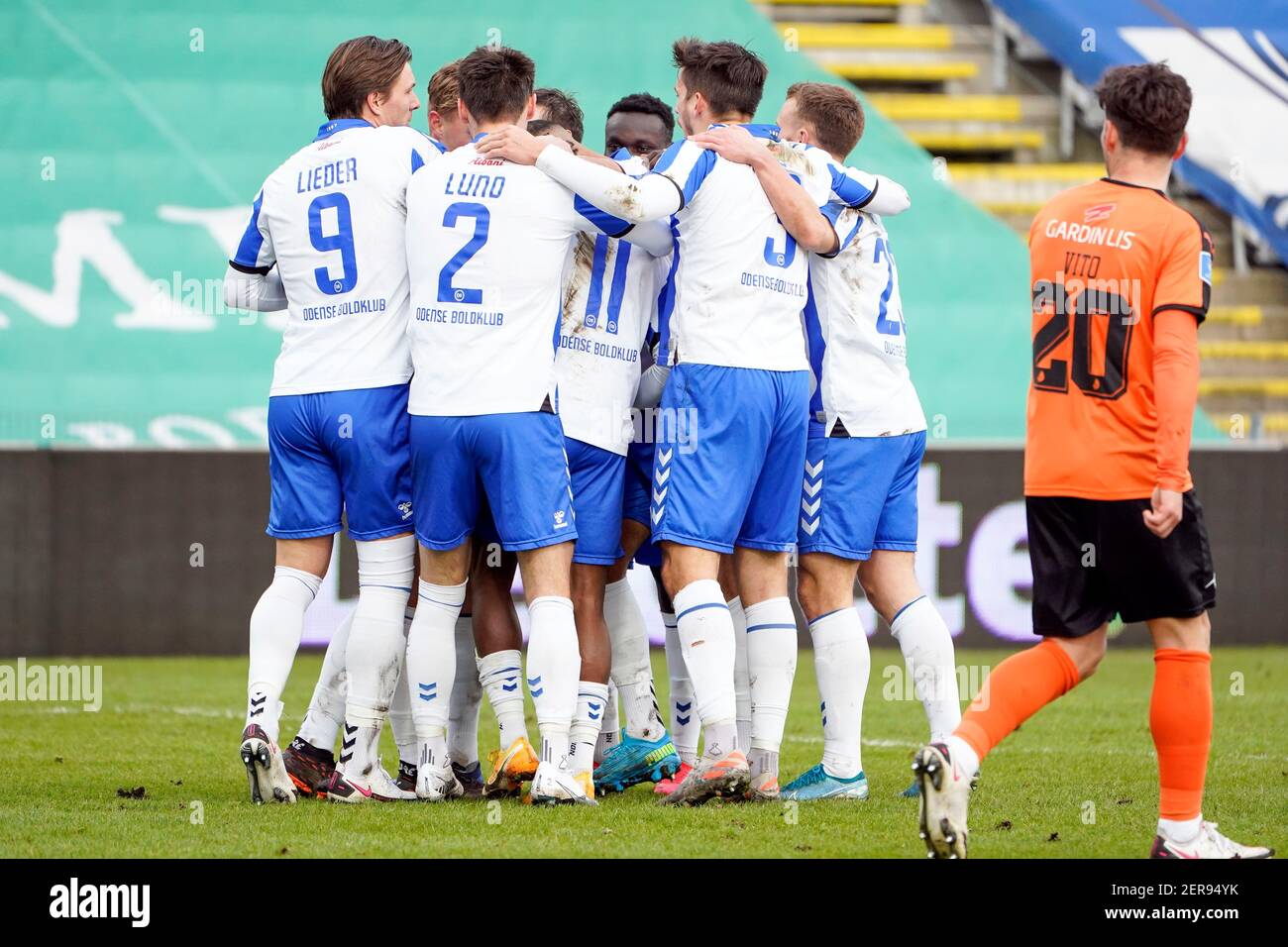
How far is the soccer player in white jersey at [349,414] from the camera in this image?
5.80 metres

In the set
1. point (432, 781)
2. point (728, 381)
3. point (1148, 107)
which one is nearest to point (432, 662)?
point (432, 781)

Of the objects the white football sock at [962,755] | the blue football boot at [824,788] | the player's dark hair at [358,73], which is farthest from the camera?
the player's dark hair at [358,73]

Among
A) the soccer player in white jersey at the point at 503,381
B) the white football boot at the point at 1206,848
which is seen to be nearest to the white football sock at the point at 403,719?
the soccer player in white jersey at the point at 503,381

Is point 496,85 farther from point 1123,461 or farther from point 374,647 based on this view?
point 1123,461

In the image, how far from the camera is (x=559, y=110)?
21.0ft

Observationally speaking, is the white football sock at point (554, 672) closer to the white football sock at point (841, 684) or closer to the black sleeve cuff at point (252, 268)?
the white football sock at point (841, 684)

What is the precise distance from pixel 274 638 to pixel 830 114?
270cm

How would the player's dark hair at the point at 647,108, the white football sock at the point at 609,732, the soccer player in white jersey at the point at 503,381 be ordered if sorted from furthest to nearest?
the player's dark hair at the point at 647,108, the white football sock at the point at 609,732, the soccer player in white jersey at the point at 503,381

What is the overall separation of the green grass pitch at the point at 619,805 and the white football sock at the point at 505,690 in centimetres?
25

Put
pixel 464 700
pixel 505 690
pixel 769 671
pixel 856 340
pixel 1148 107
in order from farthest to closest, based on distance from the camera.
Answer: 1. pixel 464 700
2. pixel 856 340
3. pixel 505 690
4. pixel 769 671
5. pixel 1148 107

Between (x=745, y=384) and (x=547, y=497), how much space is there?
0.75 meters

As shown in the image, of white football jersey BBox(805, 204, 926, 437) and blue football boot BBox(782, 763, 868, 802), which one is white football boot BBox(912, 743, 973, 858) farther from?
white football jersey BBox(805, 204, 926, 437)

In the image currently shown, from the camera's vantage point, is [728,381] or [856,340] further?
[856,340]

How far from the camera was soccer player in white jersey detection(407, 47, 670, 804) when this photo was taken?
553 centimetres
